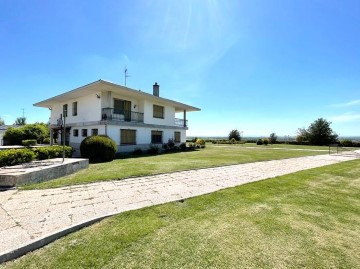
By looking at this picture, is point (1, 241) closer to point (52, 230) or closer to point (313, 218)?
point (52, 230)

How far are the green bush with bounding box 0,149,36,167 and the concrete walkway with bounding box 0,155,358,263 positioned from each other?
2.47 m

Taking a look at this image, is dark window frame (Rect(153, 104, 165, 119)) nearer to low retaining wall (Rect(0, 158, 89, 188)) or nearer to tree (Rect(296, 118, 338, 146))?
low retaining wall (Rect(0, 158, 89, 188))

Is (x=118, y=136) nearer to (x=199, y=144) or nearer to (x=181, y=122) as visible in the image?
(x=181, y=122)

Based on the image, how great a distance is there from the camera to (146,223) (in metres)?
3.74

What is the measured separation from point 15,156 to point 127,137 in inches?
394

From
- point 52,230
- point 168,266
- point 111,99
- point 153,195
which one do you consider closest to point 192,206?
point 153,195

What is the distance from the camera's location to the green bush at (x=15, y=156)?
7449 mm

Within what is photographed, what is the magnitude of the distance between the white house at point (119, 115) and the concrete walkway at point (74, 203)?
9956mm

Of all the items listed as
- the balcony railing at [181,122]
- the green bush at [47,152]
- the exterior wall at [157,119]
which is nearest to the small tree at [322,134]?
the balcony railing at [181,122]

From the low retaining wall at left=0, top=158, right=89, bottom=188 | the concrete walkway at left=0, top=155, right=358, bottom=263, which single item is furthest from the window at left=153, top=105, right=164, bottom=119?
the concrete walkway at left=0, top=155, right=358, bottom=263

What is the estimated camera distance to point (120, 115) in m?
18.0

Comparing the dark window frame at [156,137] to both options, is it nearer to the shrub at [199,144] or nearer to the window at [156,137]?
the window at [156,137]

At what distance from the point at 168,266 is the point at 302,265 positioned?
1.64 m

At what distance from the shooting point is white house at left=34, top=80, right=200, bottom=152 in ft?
54.2
